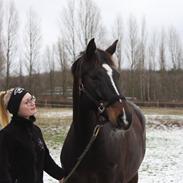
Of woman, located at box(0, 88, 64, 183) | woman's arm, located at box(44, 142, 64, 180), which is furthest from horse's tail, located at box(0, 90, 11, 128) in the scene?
A: woman's arm, located at box(44, 142, 64, 180)

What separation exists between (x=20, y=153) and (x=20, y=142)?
8 centimetres

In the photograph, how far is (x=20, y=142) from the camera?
2.48 metres

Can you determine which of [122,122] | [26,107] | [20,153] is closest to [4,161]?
[20,153]

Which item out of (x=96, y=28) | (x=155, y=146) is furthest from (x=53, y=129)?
(x=96, y=28)

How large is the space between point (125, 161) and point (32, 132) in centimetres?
148

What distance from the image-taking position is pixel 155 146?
1127 cm

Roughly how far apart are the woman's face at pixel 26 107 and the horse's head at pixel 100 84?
59 centimetres

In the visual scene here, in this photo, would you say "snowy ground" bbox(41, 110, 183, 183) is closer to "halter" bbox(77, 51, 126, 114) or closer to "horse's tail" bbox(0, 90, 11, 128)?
"halter" bbox(77, 51, 126, 114)

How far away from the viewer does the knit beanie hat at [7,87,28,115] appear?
2.56 meters

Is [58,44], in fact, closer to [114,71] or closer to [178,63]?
[178,63]

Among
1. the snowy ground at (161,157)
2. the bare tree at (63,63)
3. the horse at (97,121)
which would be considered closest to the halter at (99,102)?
the horse at (97,121)

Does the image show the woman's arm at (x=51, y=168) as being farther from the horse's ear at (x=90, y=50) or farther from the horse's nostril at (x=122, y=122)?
the horse's ear at (x=90, y=50)

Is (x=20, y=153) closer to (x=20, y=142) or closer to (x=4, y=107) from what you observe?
(x=20, y=142)

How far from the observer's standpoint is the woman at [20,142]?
243 centimetres
